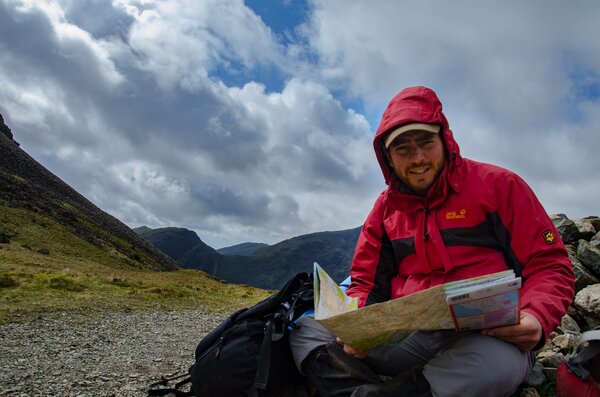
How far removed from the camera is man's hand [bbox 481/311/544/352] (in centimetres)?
253

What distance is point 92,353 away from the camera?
29.1 ft

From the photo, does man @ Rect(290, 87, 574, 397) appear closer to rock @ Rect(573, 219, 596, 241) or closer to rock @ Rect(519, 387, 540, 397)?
rock @ Rect(519, 387, 540, 397)

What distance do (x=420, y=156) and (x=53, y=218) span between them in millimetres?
79628

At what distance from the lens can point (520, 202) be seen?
3238 mm

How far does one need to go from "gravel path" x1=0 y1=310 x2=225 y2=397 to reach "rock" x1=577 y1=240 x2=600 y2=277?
23.9ft

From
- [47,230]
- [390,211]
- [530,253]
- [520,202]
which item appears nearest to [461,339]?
[530,253]

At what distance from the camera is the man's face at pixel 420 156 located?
11.8 feet

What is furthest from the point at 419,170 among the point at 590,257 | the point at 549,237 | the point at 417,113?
the point at 590,257

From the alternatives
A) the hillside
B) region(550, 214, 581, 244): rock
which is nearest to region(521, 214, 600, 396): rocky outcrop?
region(550, 214, 581, 244): rock

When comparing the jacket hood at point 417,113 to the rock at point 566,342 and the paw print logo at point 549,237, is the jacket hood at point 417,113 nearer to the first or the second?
the paw print logo at point 549,237

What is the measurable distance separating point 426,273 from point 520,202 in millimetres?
1015

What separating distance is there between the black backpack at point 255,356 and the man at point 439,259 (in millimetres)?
253

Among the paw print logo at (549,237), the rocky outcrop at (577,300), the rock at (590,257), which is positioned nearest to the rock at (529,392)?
the rocky outcrop at (577,300)

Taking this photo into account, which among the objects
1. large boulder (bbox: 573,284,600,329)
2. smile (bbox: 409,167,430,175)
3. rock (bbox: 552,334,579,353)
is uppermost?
smile (bbox: 409,167,430,175)
